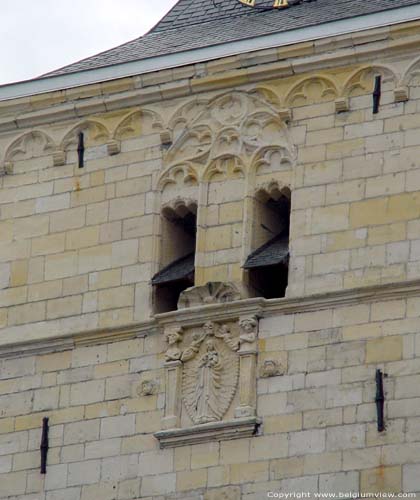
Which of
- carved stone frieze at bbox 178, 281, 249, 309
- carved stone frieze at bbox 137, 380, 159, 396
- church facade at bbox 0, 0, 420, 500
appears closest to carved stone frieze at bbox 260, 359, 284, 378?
church facade at bbox 0, 0, 420, 500

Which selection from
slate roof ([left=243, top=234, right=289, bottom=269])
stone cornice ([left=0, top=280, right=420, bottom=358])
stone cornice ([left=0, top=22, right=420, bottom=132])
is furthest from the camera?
stone cornice ([left=0, top=22, right=420, bottom=132])

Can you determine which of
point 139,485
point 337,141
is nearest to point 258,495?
point 139,485

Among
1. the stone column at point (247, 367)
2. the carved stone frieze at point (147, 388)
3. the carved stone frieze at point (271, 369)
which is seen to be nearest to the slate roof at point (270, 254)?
the stone column at point (247, 367)

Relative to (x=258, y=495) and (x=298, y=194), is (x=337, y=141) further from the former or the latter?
(x=258, y=495)

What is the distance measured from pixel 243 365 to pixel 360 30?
135 inches

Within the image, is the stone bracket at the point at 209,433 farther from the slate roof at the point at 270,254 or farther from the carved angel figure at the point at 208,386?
the slate roof at the point at 270,254

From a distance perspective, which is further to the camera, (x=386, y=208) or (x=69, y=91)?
(x=69, y=91)

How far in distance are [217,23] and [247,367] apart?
183 inches

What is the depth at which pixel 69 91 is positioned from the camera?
3105cm

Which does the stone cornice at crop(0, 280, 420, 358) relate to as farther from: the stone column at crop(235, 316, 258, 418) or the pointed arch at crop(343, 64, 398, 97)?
the pointed arch at crop(343, 64, 398, 97)

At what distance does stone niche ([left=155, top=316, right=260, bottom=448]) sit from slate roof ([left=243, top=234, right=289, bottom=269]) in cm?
57

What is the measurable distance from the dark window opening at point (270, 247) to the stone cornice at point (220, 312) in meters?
0.42

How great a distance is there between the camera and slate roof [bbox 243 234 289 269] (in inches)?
1151

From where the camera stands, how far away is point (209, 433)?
1131 inches
